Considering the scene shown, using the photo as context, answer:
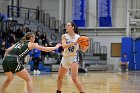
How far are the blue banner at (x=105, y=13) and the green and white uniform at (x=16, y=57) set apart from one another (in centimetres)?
2414

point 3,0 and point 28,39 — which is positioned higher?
point 3,0

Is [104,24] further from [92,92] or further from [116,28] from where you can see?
[92,92]

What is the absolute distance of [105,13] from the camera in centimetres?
3153

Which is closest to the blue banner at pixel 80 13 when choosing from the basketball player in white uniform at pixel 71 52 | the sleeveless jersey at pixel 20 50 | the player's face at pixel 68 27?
the basketball player in white uniform at pixel 71 52

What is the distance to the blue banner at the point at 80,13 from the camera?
32.0m

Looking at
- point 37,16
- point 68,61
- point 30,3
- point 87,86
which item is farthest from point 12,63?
point 30,3

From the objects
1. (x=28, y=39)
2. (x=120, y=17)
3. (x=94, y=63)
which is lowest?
(x=94, y=63)

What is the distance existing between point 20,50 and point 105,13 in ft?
79.7

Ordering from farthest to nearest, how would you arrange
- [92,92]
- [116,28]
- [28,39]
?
[116,28], [92,92], [28,39]

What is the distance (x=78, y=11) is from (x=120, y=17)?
12.8 feet

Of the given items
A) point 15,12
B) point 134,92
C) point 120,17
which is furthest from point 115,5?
point 134,92

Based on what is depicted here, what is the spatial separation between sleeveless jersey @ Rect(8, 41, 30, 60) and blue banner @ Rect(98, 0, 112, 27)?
24128mm

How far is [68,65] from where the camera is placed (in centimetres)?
874

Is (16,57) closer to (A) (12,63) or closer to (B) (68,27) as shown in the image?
(A) (12,63)
